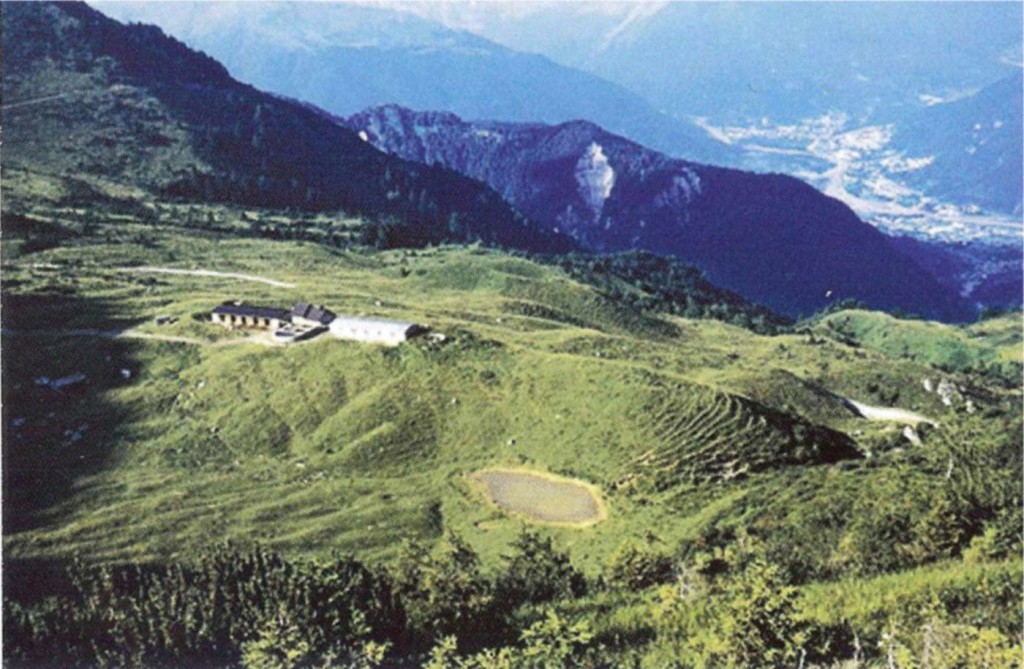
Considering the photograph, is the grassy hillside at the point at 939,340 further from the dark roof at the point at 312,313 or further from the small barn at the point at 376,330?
the dark roof at the point at 312,313

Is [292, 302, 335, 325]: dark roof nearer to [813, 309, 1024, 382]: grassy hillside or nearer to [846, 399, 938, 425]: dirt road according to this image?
[846, 399, 938, 425]: dirt road

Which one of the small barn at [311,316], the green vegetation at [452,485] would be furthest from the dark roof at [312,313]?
the green vegetation at [452,485]

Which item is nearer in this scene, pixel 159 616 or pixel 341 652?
pixel 341 652

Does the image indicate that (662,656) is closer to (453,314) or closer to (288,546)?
(288,546)

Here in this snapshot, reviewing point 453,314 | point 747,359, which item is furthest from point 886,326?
point 453,314

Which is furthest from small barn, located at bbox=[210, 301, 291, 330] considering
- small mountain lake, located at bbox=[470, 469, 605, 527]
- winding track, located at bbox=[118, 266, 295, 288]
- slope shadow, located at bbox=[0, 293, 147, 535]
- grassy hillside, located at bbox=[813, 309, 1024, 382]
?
grassy hillside, located at bbox=[813, 309, 1024, 382]

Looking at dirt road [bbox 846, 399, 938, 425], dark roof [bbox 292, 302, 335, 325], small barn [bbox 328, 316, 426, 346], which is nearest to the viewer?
small barn [bbox 328, 316, 426, 346]
